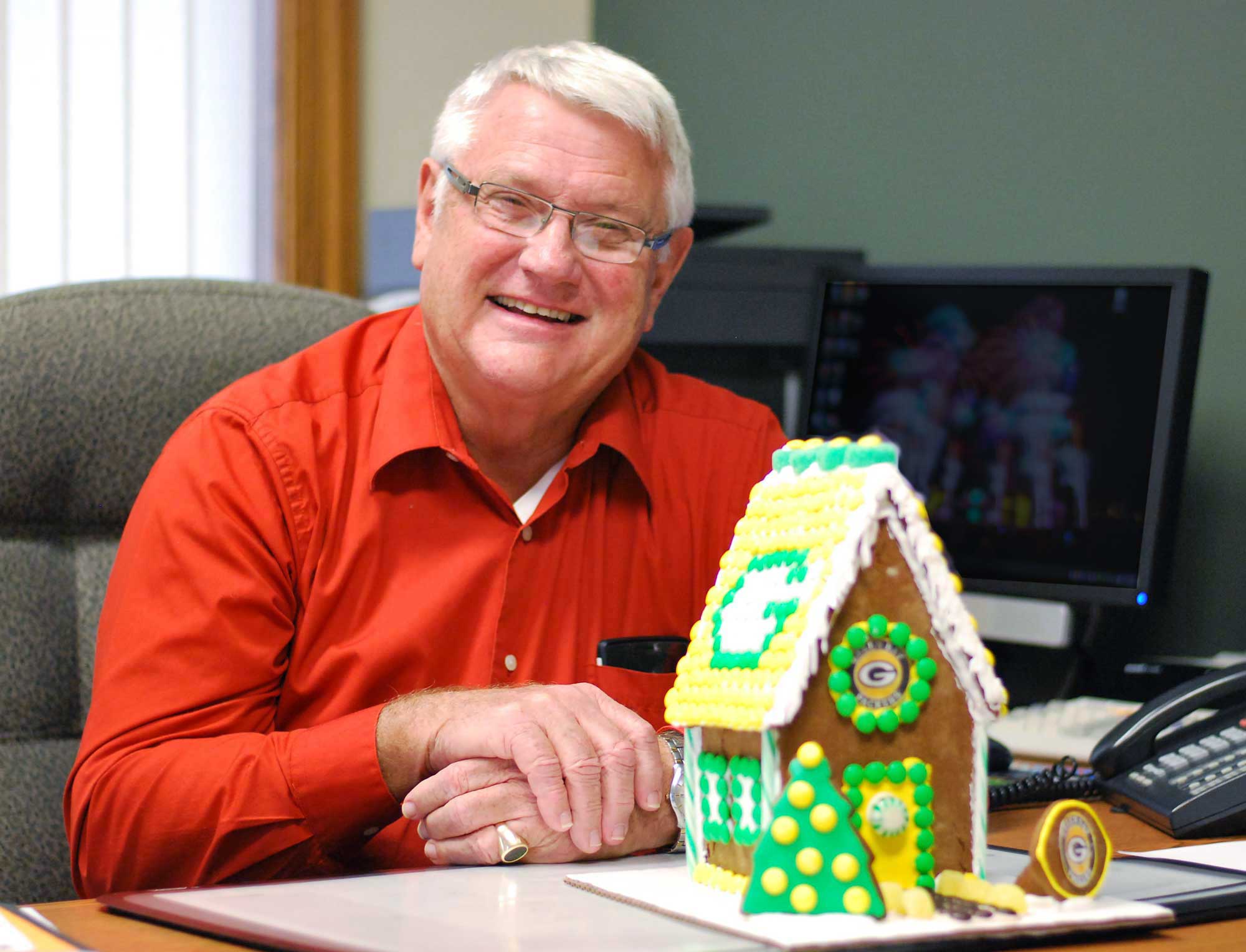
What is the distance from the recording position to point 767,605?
652 mm

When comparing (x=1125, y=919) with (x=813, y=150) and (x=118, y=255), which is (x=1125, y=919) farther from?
(x=118, y=255)

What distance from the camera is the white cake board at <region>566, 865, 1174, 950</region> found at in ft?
1.85

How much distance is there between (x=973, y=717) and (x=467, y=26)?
8.56 feet

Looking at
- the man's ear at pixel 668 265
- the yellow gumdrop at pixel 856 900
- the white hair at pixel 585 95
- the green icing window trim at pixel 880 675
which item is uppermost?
the white hair at pixel 585 95

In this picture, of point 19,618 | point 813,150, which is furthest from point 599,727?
point 813,150

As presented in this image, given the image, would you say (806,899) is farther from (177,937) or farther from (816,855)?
(177,937)

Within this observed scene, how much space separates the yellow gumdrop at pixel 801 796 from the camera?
59cm

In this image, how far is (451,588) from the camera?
1.19 metres

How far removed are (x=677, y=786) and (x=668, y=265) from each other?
25.3 inches

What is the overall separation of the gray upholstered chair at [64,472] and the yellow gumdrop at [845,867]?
89 centimetres

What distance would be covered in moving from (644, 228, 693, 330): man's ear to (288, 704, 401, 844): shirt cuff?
0.57 meters

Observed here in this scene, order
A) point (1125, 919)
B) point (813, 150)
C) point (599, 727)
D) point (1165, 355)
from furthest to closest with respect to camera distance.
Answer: point (813, 150), point (1165, 355), point (599, 727), point (1125, 919)

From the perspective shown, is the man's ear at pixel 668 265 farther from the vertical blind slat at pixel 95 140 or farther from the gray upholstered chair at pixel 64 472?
the vertical blind slat at pixel 95 140

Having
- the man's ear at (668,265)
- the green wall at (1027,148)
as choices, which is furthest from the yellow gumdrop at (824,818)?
the green wall at (1027,148)
